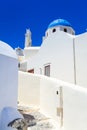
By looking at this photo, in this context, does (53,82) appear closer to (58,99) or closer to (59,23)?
(58,99)

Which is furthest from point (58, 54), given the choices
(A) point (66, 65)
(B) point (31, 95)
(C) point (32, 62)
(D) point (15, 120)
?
(D) point (15, 120)

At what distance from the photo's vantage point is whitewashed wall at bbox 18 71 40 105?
42.9 feet

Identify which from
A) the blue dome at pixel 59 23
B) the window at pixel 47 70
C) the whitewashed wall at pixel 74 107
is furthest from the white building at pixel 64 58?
the blue dome at pixel 59 23

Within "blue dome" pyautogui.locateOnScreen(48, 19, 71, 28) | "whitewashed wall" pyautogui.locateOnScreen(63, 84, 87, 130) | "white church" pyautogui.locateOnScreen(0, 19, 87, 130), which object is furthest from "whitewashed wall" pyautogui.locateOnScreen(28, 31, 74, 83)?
"blue dome" pyautogui.locateOnScreen(48, 19, 71, 28)

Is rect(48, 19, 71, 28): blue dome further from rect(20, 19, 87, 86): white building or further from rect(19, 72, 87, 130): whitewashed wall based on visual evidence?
rect(19, 72, 87, 130): whitewashed wall

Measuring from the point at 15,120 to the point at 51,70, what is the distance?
10376mm

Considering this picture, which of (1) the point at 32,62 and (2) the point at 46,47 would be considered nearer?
(2) the point at 46,47

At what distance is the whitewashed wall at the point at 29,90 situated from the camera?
13062 mm

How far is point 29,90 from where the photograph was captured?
13.4m

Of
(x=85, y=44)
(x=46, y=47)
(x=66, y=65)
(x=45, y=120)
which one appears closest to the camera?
(x=45, y=120)

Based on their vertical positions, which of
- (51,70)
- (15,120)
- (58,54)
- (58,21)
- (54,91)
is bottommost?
(15,120)

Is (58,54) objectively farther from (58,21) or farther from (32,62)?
(58,21)

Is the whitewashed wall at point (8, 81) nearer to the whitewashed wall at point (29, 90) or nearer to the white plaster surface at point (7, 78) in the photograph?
the white plaster surface at point (7, 78)

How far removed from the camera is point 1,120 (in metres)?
6.58
